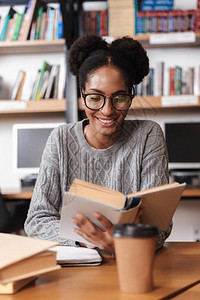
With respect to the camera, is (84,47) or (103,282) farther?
(84,47)

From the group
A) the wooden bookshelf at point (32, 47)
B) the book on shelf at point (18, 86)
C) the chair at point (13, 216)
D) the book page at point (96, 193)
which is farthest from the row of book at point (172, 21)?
the book page at point (96, 193)

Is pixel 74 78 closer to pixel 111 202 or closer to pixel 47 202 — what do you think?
pixel 47 202

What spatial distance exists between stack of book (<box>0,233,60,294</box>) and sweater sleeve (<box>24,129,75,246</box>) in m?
0.31

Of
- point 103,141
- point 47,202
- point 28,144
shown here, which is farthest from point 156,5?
point 47,202

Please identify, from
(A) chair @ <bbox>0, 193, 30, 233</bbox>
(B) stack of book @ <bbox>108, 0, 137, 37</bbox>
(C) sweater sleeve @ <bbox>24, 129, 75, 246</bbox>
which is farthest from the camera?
(B) stack of book @ <bbox>108, 0, 137, 37</bbox>

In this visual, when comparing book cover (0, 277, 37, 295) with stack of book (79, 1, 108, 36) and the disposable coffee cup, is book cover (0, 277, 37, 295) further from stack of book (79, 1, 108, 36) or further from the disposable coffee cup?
stack of book (79, 1, 108, 36)

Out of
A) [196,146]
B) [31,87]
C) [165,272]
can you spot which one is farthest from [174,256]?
[31,87]

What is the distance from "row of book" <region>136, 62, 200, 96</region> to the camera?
2.85 meters

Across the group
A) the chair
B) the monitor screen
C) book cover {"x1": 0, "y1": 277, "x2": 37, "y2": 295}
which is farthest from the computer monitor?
book cover {"x1": 0, "y1": 277, "x2": 37, "y2": 295}

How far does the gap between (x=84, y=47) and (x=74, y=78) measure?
138cm

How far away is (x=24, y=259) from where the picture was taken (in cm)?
80

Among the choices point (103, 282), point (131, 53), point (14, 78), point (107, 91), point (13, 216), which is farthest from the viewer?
point (14, 78)

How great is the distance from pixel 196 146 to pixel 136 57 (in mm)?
1513

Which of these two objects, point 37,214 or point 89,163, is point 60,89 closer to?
point 89,163
